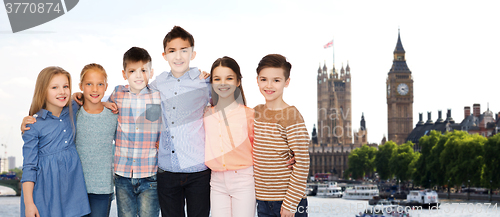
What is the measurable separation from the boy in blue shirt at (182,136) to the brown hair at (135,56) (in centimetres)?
24

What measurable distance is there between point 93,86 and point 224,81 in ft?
→ 4.15

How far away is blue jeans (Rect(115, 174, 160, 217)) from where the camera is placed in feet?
17.0

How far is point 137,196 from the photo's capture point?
5258mm

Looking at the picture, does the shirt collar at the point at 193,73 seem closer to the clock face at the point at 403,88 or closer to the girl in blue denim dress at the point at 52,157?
the girl in blue denim dress at the point at 52,157

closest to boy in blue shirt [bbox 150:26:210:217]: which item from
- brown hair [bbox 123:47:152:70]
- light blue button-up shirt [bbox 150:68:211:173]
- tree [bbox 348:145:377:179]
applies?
light blue button-up shirt [bbox 150:68:211:173]

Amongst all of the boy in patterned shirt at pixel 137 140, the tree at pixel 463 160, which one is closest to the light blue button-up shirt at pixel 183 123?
the boy in patterned shirt at pixel 137 140

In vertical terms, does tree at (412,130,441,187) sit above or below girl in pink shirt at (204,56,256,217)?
below

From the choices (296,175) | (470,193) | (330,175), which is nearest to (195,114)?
(296,175)

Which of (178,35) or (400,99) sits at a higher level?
(400,99)

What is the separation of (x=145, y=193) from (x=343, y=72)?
10263 cm

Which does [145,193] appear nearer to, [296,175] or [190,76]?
[190,76]

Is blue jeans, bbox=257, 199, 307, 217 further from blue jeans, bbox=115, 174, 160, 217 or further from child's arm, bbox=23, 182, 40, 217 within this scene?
child's arm, bbox=23, 182, 40, 217

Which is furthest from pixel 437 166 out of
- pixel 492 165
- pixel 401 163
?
pixel 401 163

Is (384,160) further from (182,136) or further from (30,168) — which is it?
(30,168)
